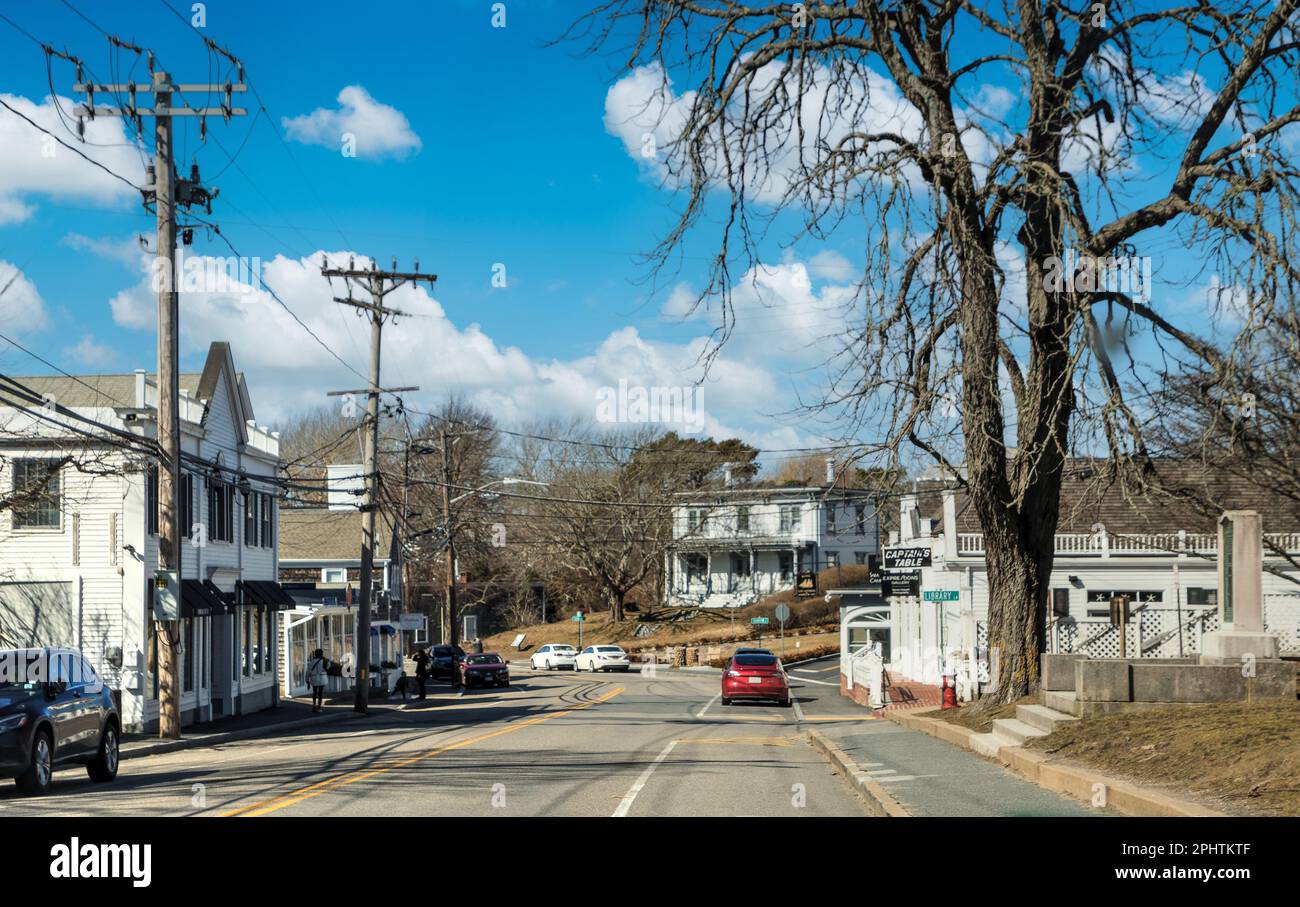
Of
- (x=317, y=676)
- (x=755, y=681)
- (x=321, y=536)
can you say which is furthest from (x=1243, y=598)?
(x=321, y=536)

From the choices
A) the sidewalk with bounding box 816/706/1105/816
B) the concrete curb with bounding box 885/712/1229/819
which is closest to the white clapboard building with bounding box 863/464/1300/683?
the sidewalk with bounding box 816/706/1105/816

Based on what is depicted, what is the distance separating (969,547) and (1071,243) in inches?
932

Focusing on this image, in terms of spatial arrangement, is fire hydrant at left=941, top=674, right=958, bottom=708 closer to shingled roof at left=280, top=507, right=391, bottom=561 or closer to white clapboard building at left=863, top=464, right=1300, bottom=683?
white clapboard building at left=863, top=464, right=1300, bottom=683

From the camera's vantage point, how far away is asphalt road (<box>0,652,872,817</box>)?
13.3 m

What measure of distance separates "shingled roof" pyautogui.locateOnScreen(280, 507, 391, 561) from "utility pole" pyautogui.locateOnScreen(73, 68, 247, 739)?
34.8m

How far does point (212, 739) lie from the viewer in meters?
27.5

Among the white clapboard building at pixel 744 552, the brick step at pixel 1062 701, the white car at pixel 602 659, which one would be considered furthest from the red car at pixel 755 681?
the white clapboard building at pixel 744 552

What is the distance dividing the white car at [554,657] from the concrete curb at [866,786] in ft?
163

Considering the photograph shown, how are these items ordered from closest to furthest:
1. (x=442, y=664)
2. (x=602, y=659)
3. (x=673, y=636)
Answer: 1. (x=442, y=664)
2. (x=602, y=659)
3. (x=673, y=636)

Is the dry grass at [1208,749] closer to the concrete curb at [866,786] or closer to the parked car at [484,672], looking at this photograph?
the concrete curb at [866,786]

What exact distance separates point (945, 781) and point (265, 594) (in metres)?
28.7

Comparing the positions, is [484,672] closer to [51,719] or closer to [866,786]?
[51,719]

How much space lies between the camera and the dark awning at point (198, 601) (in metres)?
31.4
